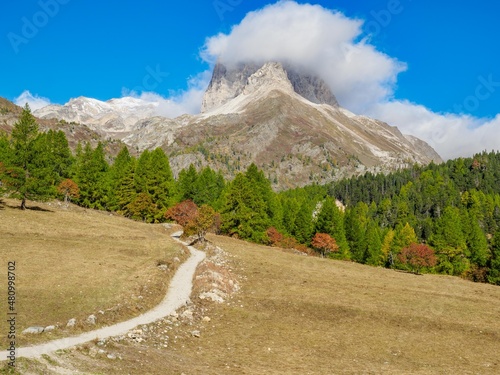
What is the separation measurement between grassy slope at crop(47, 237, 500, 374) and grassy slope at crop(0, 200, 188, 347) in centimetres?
480

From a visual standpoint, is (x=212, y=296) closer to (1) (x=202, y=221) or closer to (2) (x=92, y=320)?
(2) (x=92, y=320)

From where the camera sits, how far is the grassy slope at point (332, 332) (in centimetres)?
1975

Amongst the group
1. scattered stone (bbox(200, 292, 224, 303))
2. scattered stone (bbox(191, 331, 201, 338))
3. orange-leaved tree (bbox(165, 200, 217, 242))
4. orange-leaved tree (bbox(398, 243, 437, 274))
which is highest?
orange-leaved tree (bbox(398, 243, 437, 274))

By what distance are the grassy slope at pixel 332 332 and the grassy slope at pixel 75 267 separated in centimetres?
480

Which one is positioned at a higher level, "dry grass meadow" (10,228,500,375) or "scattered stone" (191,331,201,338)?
"dry grass meadow" (10,228,500,375)

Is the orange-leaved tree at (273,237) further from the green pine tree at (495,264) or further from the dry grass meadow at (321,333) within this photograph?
the green pine tree at (495,264)

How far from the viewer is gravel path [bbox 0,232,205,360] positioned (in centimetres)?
1701

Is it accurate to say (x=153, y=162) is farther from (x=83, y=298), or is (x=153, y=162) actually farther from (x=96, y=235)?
(x=83, y=298)

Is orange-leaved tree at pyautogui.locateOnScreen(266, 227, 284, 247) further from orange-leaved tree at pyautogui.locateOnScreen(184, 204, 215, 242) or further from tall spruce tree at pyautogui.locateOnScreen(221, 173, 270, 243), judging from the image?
orange-leaved tree at pyautogui.locateOnScreen(184, 204, 215, 242)

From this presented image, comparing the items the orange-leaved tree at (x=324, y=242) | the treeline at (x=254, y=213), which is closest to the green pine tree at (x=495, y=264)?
the treeline at (x=254, y=213)

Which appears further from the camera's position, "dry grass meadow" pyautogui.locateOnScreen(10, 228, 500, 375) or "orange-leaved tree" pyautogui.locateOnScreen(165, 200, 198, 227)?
"orange-leaved tree" pyautogui.locateOnScreen(165, 200, 198, 227)

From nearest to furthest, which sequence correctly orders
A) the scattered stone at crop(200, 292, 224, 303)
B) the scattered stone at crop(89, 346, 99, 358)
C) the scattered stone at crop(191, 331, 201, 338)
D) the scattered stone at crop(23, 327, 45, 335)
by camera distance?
the scattered stone at crop(89, 346, 99, 358)
the scattered stone at crop(23, 327, 45, 335)
the scattered stone at crop(191, 331, 201, 338)
the scattered stone at crop(200, 292, 224, 303)

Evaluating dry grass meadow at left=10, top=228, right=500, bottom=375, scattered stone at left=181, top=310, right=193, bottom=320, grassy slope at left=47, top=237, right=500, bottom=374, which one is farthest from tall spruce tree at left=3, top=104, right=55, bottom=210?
scattered stone at left=181, top=310, right=193, bottom=320

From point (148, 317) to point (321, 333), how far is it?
11555mm
